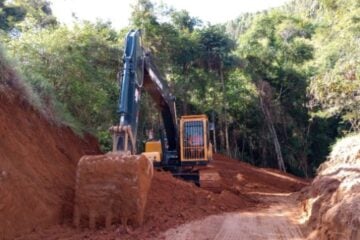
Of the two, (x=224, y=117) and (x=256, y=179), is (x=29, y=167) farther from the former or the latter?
(x=224, y=117)

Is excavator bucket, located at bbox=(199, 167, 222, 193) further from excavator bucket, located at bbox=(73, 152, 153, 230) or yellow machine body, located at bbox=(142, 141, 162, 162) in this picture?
excavator bucket, located at bbox=(73, 152, 153, 230)

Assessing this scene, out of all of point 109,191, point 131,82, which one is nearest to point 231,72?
point 131,82

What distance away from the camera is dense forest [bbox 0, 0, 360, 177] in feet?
37.0

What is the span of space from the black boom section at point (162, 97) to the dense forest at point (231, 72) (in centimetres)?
179

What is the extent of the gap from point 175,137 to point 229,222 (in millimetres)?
4864

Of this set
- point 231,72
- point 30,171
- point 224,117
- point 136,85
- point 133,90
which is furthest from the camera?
point 224,117

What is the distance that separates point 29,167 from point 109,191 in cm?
144

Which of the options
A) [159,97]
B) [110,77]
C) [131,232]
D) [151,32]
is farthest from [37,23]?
[131,232]

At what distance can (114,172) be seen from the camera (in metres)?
6.53

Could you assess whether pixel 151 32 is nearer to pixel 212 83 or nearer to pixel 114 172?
pixel 212 83

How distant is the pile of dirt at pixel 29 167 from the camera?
5.71 m

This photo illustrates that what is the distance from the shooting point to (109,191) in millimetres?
6445

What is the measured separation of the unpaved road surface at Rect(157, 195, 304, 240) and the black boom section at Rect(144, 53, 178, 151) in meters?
3.75

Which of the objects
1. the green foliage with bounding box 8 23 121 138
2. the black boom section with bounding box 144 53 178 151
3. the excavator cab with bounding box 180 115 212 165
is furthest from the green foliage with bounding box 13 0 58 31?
the excavator cab with bounding box 180 115 212 165
